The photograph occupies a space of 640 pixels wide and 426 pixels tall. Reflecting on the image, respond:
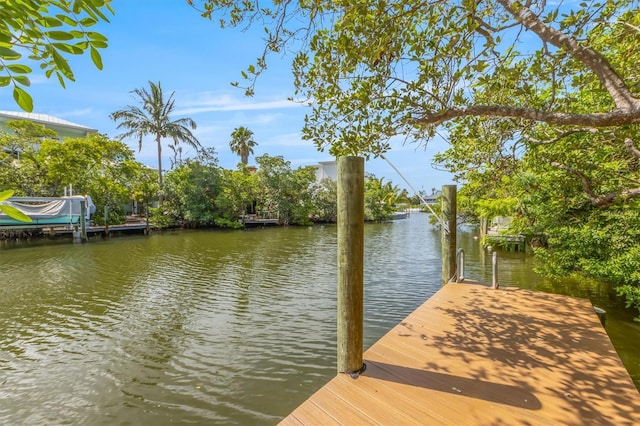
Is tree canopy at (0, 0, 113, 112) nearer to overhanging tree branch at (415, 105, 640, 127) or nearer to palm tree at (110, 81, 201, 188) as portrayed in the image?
overhanging tree branch at (415, 105, 640, 127)

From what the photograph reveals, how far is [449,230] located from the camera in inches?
249

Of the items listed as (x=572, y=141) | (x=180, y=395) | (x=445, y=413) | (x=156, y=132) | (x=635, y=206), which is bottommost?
(x=180, y=395)

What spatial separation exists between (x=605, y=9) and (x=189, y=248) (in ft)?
57.3

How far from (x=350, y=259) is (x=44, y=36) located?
8.31 ft

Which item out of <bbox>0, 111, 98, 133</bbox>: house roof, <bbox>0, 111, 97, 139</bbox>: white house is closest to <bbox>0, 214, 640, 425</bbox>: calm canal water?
<bbox>0, 111, 98, 133</bbox>: house roof

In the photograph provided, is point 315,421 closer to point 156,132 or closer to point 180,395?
point 180,395

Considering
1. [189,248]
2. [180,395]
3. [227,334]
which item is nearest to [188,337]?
[227,334]

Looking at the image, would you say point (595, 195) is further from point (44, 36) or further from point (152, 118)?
point (152, 118)

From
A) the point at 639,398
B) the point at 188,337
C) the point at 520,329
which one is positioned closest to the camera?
the point at 639,398

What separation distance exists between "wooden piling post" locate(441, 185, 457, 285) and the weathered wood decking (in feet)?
6.21

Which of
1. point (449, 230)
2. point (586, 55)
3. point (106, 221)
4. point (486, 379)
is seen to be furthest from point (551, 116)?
point (106, 221)

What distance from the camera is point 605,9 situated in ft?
10.6

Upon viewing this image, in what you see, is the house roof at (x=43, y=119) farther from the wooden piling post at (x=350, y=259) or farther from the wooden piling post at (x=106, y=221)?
the wooden piling post at (x=350, y=259)

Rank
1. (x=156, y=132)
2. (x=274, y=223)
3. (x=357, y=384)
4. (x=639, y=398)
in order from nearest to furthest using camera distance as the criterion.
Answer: (x=639, y=398), (x=357, y=384), (x=156, y=132), (x=274, y=223)
